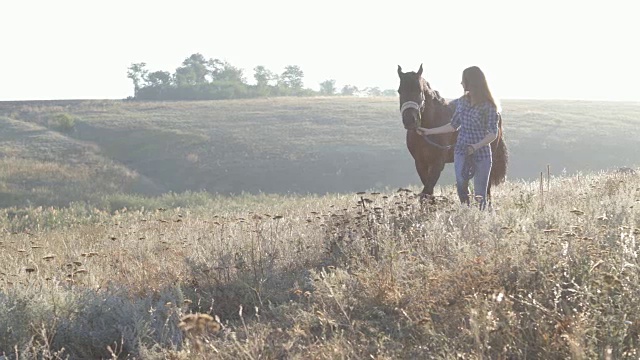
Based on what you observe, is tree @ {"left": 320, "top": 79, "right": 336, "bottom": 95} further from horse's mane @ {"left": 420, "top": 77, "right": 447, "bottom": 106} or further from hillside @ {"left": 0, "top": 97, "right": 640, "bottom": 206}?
horse's mane @ {"left": 420, "top": 77, "right": 447, "bottom": 106}

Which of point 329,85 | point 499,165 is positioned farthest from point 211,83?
point 499,165

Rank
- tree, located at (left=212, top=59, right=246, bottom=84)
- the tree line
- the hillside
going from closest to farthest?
the hillside, the tree line, tree, located at (left=212, top=59, right=246, bottom=84)

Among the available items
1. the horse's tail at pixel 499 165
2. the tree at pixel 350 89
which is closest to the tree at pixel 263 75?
the tree at pixel 350 89

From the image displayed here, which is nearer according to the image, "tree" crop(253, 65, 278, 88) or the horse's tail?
the horse's tail

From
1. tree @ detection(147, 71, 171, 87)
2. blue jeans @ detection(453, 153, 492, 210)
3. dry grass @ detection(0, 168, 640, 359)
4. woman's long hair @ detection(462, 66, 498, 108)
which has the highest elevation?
tree @ detection(147, 71, 171, 87)

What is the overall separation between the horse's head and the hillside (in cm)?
2207

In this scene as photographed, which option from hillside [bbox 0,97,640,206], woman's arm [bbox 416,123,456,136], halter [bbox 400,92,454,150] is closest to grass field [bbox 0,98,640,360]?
halter [bbox 400,92,454,150]

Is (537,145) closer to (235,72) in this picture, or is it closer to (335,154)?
(335,154)

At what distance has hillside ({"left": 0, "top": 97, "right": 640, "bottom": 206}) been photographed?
3275cm

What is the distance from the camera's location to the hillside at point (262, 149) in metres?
32.8

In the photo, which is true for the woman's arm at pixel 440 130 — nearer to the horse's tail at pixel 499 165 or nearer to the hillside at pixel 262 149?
the horse's tail at pixel 499 165

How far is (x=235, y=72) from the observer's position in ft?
360

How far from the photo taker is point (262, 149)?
3994cm

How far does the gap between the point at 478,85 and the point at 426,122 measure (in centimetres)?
110
